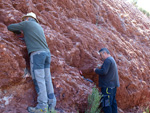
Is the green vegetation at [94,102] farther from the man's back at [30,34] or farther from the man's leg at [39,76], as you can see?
the man's back at [30,34]

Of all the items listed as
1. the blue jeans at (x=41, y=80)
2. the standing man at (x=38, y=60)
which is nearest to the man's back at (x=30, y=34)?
the standing man at (x=38, y=60)

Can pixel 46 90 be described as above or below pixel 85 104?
above

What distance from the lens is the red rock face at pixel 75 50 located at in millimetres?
3174

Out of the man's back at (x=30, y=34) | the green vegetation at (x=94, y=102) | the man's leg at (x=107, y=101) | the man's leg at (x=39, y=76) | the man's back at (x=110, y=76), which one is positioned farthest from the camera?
the man's back at (x=110, y=76)

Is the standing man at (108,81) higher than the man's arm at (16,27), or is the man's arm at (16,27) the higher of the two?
the man's arm at (16,27)

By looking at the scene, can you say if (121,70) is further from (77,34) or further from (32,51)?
(32,51)

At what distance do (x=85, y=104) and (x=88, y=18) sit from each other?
3522mm

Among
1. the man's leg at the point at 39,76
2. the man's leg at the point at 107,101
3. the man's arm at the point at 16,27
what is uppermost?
the man's arm at the point at 16,27

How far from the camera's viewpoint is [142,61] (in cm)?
655

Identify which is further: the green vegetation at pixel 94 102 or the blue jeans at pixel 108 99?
the blue jeans at pixel 108 99

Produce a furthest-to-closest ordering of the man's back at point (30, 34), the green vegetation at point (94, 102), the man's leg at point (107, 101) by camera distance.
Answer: the man's leg at point (107, 101), the green vegetation at point (94, 102), the man's back at point (30, 34)

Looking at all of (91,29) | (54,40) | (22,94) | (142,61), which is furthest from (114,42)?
(22,94)

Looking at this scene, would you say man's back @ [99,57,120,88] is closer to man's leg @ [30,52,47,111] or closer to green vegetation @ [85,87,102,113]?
green vegetation @ [85,87,102,113]

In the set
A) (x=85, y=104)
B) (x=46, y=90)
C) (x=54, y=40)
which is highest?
(x=54, y=40)
